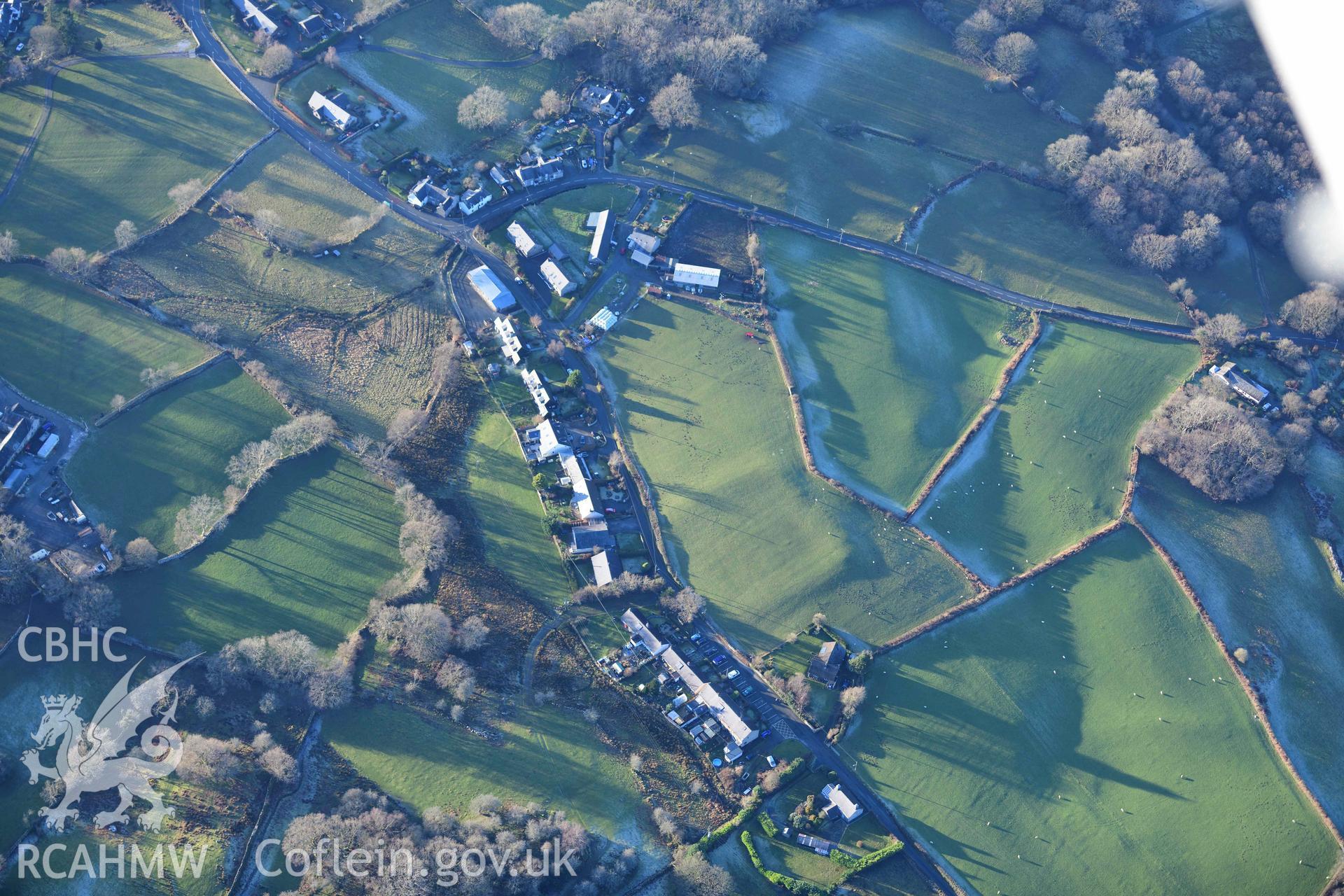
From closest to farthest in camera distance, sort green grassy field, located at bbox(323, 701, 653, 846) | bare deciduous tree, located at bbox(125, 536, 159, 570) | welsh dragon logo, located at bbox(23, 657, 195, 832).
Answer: welsh dragon logo, located at bbox(23, 657, 195, 832)
green grassy field, located at bbox(323, 701, 653, 846)
bare deciduous tree, located at bbox(125, 536, 159, 570)

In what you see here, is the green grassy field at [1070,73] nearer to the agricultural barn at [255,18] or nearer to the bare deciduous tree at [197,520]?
the agricultural barn at [255,18]

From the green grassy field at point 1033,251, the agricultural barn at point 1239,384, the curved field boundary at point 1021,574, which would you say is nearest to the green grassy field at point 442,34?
the green grassy field at point 1033,251

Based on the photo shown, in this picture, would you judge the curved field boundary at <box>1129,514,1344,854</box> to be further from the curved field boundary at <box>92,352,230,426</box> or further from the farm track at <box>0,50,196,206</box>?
the farm track at <box>0,50,196,206</box>

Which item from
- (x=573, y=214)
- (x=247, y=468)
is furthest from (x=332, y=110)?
(x=247, y=468)

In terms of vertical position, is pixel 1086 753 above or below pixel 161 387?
below

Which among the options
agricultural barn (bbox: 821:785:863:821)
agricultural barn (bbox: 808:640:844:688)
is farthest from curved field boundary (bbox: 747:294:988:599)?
agricultural barn (bbox: 821:785:863:821)

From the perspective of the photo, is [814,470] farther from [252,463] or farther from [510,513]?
[252,463]

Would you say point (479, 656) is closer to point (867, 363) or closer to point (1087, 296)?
point (867, 363)
